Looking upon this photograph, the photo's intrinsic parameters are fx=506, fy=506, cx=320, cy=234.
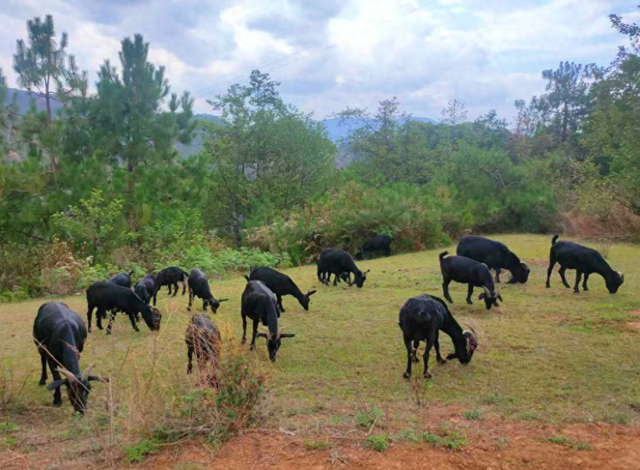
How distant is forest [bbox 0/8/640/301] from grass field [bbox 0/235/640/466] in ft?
10.5

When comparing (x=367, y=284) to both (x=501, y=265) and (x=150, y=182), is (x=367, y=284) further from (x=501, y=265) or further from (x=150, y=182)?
(x=150, y=182)

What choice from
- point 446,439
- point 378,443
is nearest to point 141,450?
point 378,443

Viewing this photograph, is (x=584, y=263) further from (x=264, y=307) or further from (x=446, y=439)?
(x=446, y=439)

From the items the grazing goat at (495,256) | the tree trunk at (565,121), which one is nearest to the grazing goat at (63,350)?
the grazing goat at (495,256)

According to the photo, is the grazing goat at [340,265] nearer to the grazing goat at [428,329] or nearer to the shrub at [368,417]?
the grazing goat at [428,329]

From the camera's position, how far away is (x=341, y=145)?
3616 cm

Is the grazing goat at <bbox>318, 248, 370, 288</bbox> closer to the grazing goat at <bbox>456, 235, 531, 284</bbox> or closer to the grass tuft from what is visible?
the grazing goat at <bbox>456, 235, 531, 284</bbox>

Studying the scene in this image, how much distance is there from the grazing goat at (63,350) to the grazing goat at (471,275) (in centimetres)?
649

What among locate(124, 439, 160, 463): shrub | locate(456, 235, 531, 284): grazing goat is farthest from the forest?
locate(124, 439, 160, 463): shrub

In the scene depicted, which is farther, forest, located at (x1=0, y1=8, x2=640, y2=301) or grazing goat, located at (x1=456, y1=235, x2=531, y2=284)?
forest, located at (x1=0, y1=8, x2=640, y2=301)

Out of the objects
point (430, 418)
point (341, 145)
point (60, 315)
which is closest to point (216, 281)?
point (60, 315)

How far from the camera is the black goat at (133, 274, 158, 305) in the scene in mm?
9859

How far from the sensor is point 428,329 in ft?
20.8

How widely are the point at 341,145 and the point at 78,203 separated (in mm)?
23496
